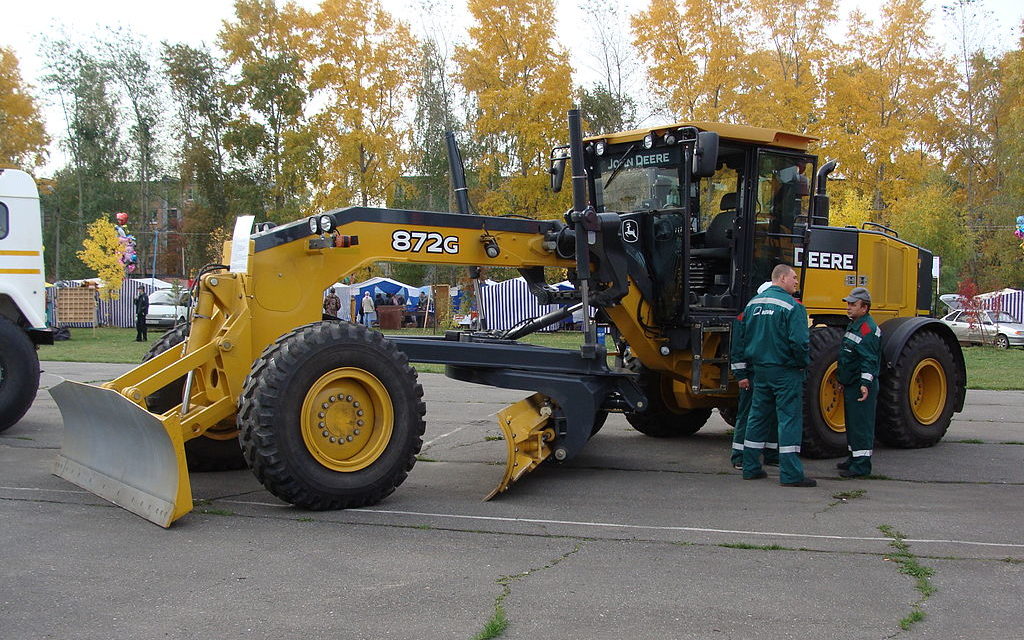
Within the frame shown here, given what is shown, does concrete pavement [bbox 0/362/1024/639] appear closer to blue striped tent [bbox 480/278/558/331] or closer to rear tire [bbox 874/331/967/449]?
rear tire [bbox 874/331/967/449]

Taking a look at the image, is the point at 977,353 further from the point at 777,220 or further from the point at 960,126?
the point at 960,126

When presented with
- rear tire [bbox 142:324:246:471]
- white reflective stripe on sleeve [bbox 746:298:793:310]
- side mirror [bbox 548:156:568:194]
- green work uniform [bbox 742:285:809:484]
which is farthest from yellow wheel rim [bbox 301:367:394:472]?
side mirror [bbox 548:156:568:194]

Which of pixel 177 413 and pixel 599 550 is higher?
pixel 177 413

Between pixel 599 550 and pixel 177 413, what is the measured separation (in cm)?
309

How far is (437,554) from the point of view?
227 inches

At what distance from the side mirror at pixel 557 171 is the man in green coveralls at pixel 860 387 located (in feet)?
10.2

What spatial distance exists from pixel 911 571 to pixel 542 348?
3544mm

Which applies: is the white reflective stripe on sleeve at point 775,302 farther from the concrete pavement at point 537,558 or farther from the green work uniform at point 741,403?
the concrete pavement at point 537,558

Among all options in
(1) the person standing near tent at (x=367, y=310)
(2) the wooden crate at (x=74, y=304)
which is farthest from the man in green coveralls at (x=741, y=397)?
(2) the wooden crate at (x=74, y=304)

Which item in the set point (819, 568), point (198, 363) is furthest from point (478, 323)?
point (819, 568)

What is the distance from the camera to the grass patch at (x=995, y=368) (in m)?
17.0

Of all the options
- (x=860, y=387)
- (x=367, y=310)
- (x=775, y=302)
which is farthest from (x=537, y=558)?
(x=367, y=310)

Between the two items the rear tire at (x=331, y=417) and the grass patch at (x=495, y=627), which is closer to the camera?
the grass patch at (x=495, y=627)

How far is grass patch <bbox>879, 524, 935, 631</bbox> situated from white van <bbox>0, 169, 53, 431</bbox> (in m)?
8.77
